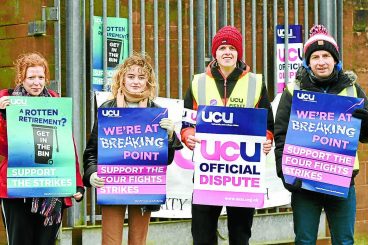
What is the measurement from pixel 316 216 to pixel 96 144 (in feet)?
5.49

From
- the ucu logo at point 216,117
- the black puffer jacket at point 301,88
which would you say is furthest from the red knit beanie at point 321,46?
the ucu logo at point 216,117

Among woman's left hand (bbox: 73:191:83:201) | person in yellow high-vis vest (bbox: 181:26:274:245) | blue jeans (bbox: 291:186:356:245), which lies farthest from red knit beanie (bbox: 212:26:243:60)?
woman's left hand (bbox: 73:191:83:201)

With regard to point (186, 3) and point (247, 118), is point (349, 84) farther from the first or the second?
point (186, 3)

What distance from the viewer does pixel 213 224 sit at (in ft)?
26.6

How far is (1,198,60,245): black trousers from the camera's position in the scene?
7633 millimetres

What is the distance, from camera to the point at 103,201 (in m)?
7.81

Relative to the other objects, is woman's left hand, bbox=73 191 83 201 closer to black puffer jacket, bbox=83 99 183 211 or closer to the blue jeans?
black puffer jacket, bbox=83 99 183 211

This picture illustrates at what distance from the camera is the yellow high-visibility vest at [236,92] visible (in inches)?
320

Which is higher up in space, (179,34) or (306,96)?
(179,34)

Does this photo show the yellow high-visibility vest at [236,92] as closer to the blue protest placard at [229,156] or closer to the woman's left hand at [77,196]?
the blue protest placard at [229,156]

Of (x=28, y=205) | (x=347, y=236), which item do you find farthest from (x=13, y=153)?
(x=347, y=236)

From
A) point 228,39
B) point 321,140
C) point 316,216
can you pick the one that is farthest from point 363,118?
point 228,39

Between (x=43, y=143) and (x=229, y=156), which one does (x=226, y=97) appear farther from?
(x=43, y=143)

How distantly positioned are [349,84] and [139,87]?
1524 mm
